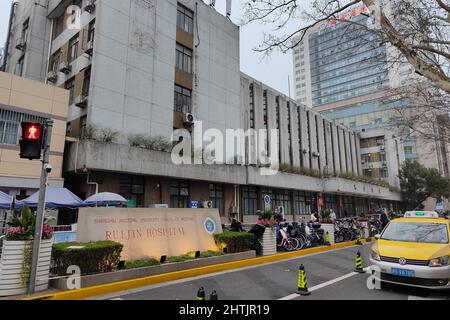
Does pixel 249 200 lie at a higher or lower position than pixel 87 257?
higher

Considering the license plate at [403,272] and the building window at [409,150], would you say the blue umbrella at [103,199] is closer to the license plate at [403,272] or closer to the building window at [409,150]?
the license plate at [403,272]

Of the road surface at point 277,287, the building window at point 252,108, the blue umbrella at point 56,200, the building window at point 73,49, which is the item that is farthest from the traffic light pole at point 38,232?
the building window at point 252,108

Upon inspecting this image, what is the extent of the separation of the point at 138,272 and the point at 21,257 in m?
2.75

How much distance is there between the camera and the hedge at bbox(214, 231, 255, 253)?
38.0 feet

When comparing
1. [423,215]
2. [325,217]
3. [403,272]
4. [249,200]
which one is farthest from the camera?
[249,200]

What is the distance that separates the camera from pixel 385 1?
1025 centimetres

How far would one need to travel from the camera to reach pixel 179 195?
75.4ft

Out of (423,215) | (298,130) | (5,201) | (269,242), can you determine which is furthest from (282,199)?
(5,201)

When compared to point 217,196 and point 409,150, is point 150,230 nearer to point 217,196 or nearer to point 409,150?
point 217,196

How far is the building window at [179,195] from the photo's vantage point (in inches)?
889

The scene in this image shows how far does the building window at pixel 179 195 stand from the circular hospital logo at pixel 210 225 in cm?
1042

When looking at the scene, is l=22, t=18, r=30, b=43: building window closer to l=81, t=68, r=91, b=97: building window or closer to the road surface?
l=81, t=68, r=91, b=97: building window

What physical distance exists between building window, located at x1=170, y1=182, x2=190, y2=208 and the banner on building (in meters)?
10.5

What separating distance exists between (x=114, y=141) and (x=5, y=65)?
2089 cm
